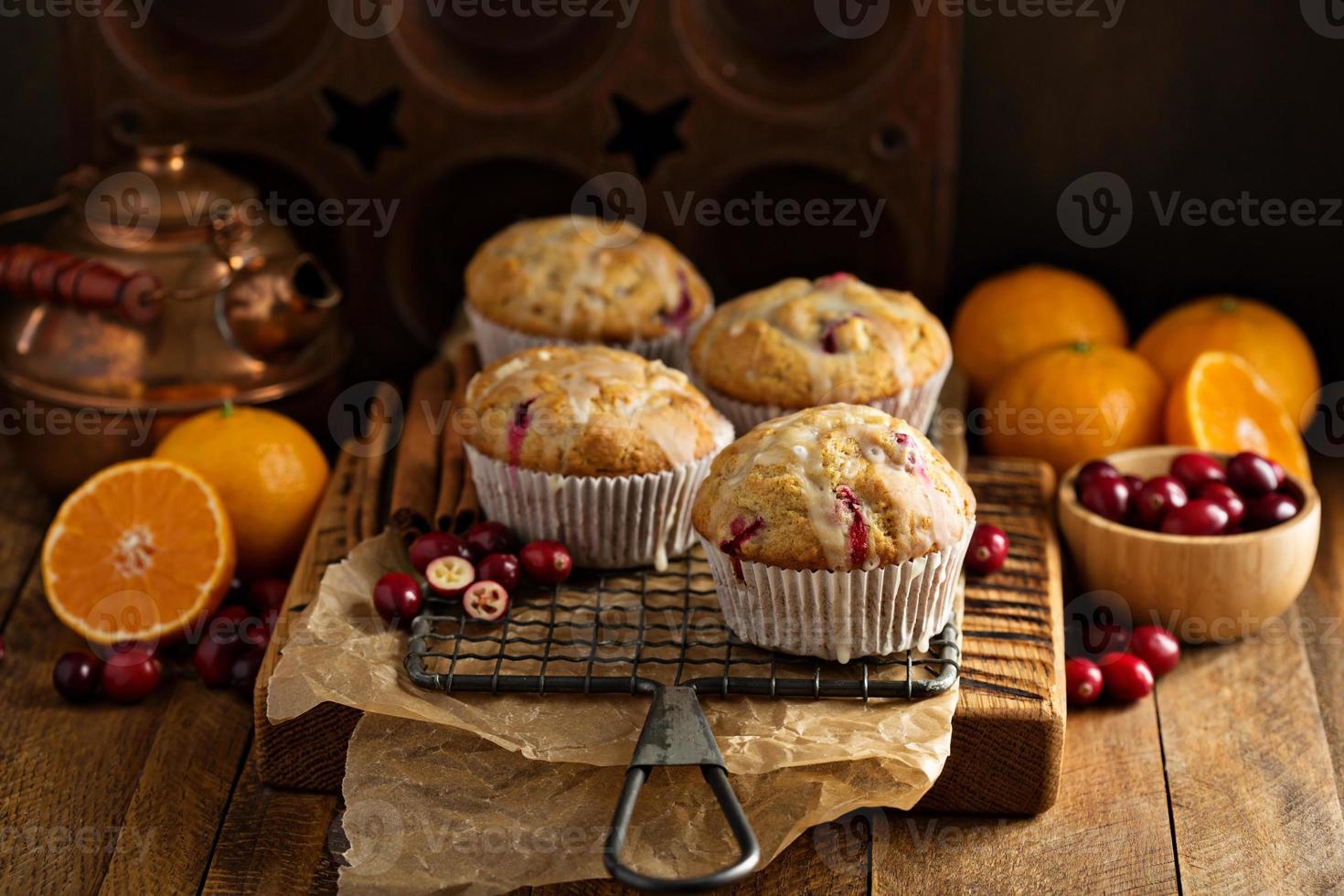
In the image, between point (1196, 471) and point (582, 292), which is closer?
point (1196, 471)

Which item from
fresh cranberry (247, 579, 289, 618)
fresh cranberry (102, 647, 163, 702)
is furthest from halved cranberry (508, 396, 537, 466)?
fresh cranberry (102, 647, 163, 702)

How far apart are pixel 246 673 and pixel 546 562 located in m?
0.59

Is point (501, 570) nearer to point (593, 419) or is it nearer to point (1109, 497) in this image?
point (593, 419)

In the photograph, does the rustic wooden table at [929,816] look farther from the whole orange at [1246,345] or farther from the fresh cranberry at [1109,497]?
the whole orange at [1246,345]

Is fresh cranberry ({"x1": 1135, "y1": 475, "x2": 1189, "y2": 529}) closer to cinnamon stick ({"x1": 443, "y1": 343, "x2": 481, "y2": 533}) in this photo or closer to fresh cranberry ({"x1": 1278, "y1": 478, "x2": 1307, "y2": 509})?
fresh cranberry ({"x1": 1278, "y1": 478, "x2": 1307, "y2": 509})

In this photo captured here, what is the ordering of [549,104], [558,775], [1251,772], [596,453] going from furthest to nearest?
[549,104]
[596,453]
[1251,772]
[558,775]

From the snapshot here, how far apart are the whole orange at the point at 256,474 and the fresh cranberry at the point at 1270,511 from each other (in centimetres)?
187

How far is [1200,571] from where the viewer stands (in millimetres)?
2709

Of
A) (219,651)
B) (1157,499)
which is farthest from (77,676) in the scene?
(1157,499)

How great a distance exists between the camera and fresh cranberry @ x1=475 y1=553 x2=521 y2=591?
2.57 metres

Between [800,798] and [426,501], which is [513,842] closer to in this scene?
[800,798]

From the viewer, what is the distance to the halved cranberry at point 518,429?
2625 mm

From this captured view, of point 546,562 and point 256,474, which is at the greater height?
point 546,562

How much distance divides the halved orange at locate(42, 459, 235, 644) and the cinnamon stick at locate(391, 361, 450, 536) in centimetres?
34
